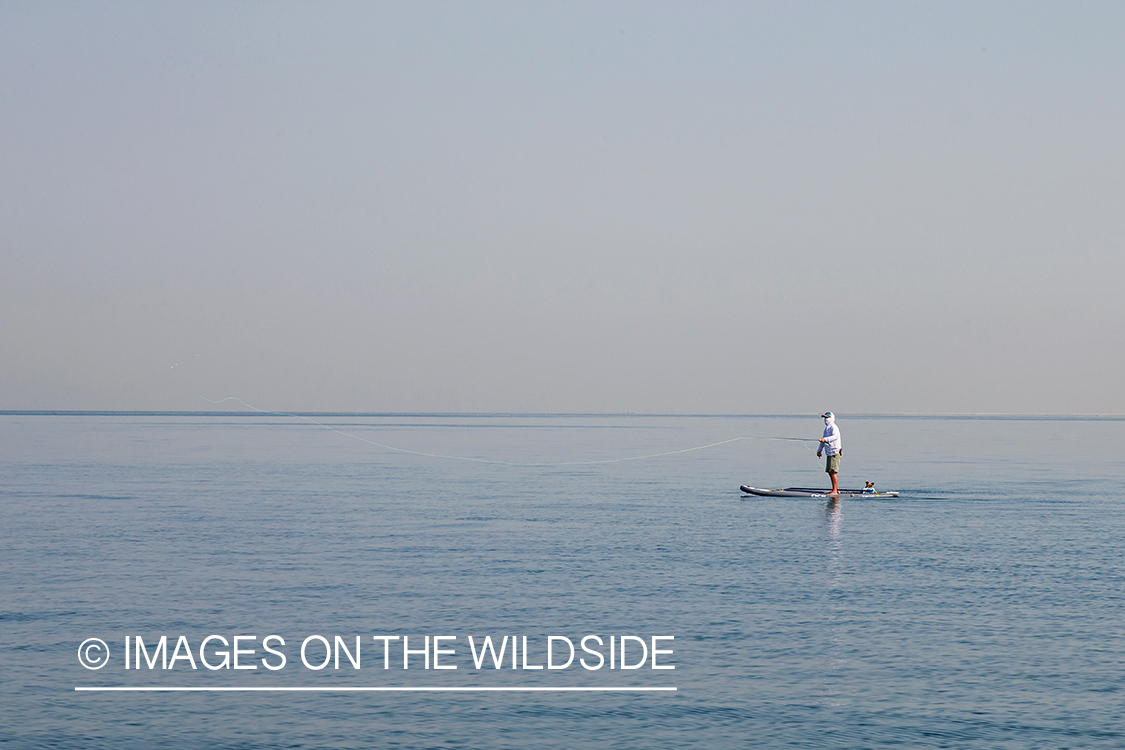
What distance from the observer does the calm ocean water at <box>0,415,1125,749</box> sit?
46.2 feet

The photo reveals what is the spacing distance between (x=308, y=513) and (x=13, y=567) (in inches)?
538

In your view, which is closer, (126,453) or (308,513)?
(308,513)

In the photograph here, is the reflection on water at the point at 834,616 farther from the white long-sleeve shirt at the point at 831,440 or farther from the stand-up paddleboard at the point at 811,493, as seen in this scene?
the white long-sleeve shirt at the point at 831,440

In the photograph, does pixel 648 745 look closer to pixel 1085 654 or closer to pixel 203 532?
pixel 1085 654

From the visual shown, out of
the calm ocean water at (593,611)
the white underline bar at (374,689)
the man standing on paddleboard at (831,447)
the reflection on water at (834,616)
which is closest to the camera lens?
the calm ocean water at (593,611)

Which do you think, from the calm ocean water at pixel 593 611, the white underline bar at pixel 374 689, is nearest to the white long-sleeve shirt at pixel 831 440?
the calm ocean water at pixel 593 611

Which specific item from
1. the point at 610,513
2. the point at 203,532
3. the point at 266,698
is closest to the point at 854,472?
the point at 610,513

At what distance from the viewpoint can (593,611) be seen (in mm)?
20469

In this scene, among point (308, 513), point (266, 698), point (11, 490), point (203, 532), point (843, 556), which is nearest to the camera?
point (266, 698)

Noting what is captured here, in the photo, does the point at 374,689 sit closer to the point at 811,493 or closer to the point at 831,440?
the point at 811,493

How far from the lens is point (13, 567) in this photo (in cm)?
2556

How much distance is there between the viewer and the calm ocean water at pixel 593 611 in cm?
1407

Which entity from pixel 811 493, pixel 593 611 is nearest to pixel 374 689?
pixel 593 611

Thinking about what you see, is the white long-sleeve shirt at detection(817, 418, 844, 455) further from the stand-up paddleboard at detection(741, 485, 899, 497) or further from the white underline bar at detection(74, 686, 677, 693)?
the white underline bar at detection(74, 686, 677, 693)
